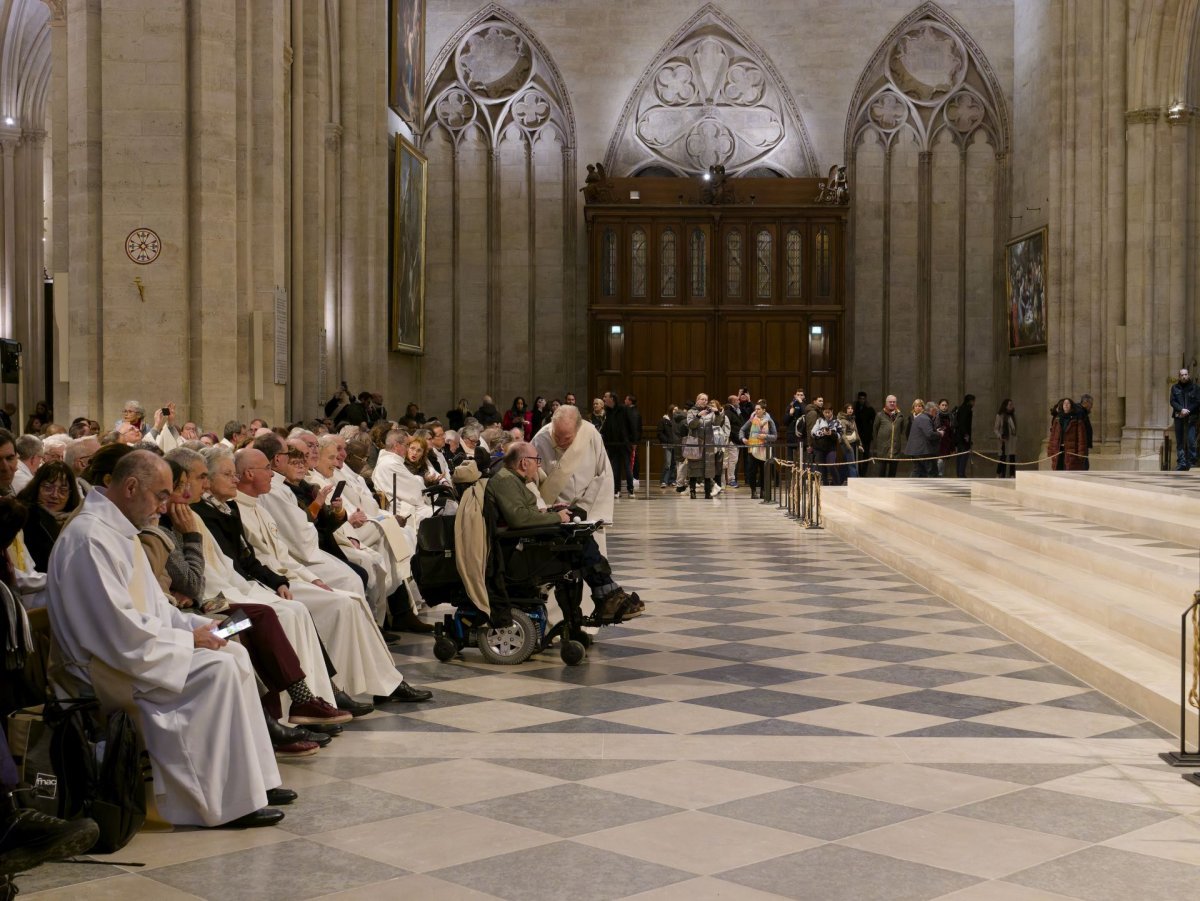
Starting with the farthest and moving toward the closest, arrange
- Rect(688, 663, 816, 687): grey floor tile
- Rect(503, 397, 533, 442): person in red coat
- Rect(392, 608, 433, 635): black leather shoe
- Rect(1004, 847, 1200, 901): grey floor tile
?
Rect(503, 397, 533, 442): person in red coat < Rect(392, 608, 433, 635): black leather shoe < Rect(688, 663, 816, 687): grey floor tile < Rect(1004, 847, 1200, 901): grey floor tile

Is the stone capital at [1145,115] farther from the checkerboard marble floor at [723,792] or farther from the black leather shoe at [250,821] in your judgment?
the black leather shoe at [250,821]

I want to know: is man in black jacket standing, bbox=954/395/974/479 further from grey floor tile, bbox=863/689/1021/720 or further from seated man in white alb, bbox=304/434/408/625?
grey floor tile, bbox=863/689/1021/720

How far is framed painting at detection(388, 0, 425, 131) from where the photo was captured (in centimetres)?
2152

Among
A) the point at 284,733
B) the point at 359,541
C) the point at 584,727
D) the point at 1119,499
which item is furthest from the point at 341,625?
the point at 1119,499

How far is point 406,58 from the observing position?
73.7ft

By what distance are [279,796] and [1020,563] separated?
6552 mm

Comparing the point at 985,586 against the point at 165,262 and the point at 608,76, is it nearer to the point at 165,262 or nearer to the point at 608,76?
Result: the point at 165,262

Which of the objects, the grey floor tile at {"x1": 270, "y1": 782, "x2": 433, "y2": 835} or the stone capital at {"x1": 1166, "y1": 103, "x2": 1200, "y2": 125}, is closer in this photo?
the grey floor tile at {"x1": 270, "y1": 782, "x2": 433, "y2": 835}

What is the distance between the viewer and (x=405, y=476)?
1009 centimetres

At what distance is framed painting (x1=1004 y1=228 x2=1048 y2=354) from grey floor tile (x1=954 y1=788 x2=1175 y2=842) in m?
20.1

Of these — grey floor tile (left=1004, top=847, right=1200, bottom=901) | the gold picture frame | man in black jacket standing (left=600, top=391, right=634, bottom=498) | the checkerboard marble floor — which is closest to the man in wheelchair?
the checkerboard marble floor

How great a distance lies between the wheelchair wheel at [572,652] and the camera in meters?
7.32

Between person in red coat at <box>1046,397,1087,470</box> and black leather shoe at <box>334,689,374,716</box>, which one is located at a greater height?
person in red coat at <box>1046,397,1087,470</box>

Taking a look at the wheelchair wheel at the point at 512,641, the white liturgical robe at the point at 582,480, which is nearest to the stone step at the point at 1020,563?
the white liturgical robe at the point at 582,480
